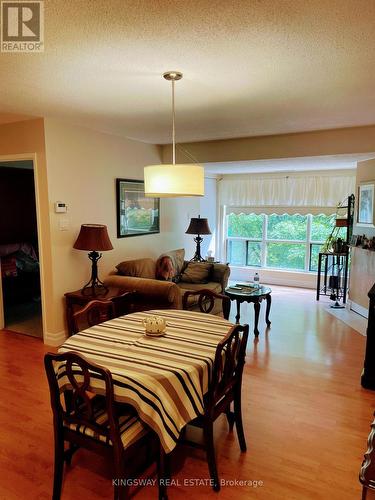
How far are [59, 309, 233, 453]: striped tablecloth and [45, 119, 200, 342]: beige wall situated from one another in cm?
176

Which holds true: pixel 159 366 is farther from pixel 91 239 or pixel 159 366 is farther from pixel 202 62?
pixel 91 239

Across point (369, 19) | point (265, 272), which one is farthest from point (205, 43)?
point (265, 272)

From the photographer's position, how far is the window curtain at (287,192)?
21.6ft

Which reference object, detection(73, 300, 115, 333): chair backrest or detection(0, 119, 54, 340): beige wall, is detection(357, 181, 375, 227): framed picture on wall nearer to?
detection(73, 300, 115, 333): chair backrest

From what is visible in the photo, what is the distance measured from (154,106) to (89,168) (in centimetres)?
137

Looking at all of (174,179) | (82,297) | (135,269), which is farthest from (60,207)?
(174,179)

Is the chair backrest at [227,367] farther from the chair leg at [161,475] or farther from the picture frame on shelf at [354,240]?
the picture frame on shelf at [354,240]

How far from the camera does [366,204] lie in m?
4.96

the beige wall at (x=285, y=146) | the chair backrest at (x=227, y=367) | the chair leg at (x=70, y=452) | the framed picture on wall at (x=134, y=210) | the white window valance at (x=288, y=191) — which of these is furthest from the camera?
the white window valance at (x=288, y=191)

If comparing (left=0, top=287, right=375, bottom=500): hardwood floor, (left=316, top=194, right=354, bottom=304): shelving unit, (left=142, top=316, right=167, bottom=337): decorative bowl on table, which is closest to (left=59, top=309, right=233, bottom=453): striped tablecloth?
(left=142, top=316, right=167, bottom=337): decorative bowl on table

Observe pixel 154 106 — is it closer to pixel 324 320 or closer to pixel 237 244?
pixel 324 320

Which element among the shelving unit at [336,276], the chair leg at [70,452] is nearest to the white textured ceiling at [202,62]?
the chair leg at [70,452]

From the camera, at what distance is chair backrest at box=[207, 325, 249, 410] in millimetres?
1923

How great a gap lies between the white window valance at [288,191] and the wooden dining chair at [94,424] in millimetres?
5918
